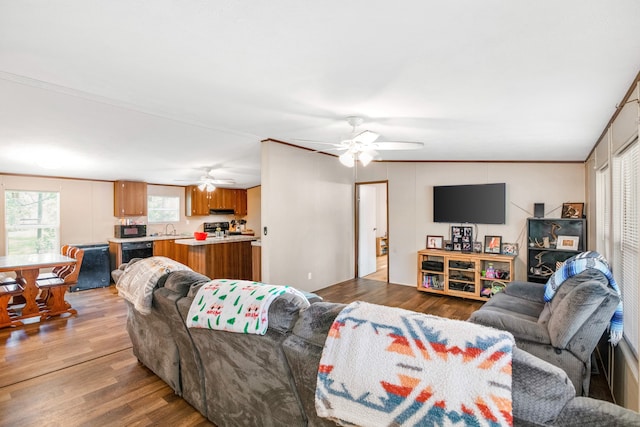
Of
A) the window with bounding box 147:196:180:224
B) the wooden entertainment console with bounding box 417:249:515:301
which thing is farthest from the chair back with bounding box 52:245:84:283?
the wooden entertainment console with bounding box 417:249:515:301

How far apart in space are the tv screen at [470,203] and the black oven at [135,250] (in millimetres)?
5682

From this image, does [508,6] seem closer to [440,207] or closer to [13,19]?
[13,19]

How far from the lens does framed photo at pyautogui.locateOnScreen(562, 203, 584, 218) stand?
4.40 meters

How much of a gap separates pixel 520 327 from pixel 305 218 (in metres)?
3.37

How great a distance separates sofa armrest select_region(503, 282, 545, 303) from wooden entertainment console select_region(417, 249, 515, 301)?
1.14m

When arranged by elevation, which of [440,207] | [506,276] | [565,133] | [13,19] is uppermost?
[13,19]


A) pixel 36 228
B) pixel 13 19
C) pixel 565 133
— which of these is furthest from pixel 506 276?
pixel 36 228

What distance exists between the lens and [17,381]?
2656 mm

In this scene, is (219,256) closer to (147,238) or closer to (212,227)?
(147,238)

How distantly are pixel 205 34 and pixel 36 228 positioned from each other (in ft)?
20.6

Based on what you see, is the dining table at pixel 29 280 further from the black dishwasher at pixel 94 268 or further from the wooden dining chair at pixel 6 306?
the black dishwasher at pixel 94 268

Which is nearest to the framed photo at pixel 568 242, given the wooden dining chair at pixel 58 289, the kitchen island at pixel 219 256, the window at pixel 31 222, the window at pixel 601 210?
the window at pixel 601 210

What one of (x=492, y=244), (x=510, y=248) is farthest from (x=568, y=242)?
(x=492, y=244)

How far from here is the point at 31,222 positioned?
5684 mm
